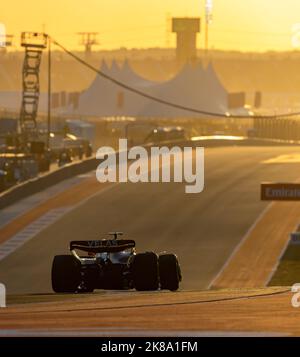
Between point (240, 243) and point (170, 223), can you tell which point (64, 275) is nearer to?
point (240, 243)

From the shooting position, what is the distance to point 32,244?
75.2 metres

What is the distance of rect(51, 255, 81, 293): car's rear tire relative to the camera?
→ 3309 cm

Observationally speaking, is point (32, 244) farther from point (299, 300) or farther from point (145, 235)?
point (299, 300)

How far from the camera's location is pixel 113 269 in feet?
111

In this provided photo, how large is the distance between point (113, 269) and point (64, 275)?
49.9 inches

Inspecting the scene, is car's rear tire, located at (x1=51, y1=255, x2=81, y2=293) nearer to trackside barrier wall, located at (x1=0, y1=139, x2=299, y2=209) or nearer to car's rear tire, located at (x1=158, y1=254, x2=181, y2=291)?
car's rear tire, located at (x1=158, y1=254, x2=181, y2=291)

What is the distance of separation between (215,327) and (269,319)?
4.16 ft

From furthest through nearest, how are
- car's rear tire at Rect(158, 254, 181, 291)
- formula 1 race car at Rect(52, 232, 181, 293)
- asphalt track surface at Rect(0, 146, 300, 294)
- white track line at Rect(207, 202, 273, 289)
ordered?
asphalt track surface at Rect(0, 146, 300, 294) < white track line at Rect(207, 202, 273, 289) < car's rear tire at Rect(158, 254, 181, 291) < formula 1 race car at Rect(52, 232, 181, 293)

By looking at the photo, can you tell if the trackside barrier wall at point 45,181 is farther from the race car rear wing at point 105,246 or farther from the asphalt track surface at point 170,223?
the race car rear wing at point 105,246

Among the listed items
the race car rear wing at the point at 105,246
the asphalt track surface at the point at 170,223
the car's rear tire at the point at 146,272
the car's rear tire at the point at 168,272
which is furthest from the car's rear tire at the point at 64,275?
the asphalt track surface at the point at 170,223

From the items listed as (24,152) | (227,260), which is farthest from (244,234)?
(24,152)

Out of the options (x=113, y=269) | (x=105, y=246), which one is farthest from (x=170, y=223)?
(x=105, y=246)

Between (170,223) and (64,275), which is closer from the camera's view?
(64,275)

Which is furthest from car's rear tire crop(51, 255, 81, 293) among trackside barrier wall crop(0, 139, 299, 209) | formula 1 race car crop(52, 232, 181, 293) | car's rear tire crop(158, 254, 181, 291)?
trackside barrier wall crop(0, 139, 299, 209)
